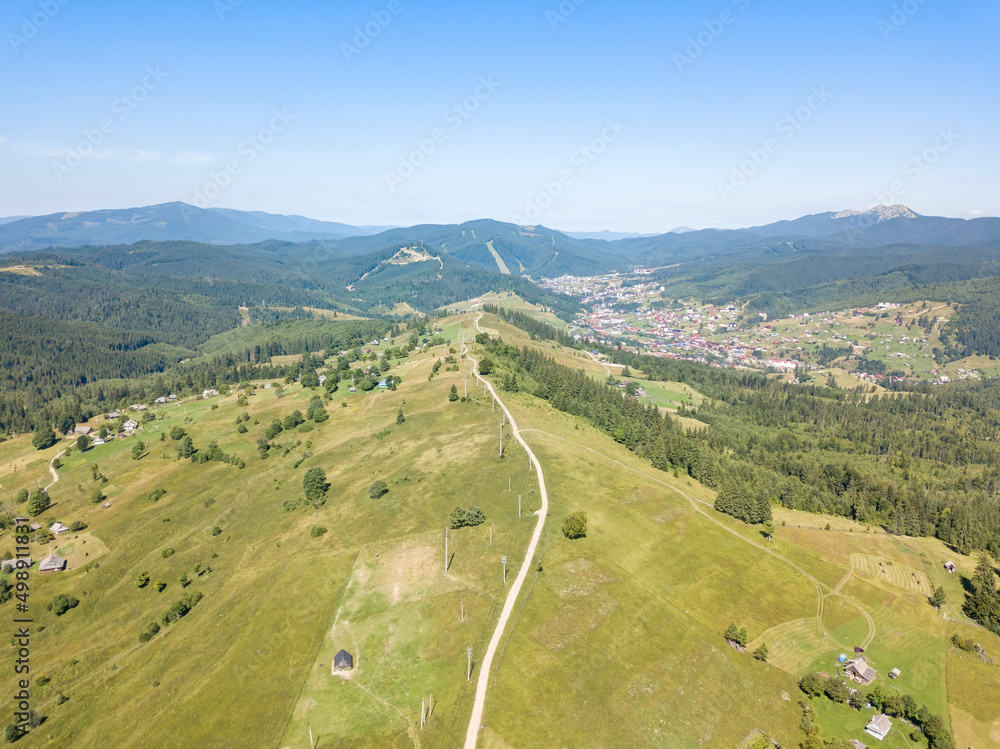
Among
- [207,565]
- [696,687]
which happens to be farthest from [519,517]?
[207,565]

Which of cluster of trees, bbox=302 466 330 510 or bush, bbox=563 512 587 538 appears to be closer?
bush, bbox=563 512 587 538

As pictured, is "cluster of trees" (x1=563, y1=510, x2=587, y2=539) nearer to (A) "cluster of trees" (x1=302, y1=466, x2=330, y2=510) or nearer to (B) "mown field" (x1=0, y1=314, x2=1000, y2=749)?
(B) "mown field" (x1=0, y1=314, x2=1000, y2=749)

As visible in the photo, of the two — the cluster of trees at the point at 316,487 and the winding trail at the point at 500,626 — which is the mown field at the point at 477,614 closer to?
the winding trail at the point at 500,626

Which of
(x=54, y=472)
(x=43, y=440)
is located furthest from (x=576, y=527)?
(x=43, y=440)

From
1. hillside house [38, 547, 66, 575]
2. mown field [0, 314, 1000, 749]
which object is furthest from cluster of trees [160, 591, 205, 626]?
hillside house [38, 547, 66, 575]

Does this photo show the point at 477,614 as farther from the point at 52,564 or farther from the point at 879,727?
the point at 52,564

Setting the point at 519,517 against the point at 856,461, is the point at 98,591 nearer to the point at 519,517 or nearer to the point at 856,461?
the point at 519,517

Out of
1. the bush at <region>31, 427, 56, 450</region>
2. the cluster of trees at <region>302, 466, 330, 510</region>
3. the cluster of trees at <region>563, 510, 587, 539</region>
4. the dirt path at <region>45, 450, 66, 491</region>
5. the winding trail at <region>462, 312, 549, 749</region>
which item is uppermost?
the cluster of trees at <region>563, 510, 587, 539</region>
